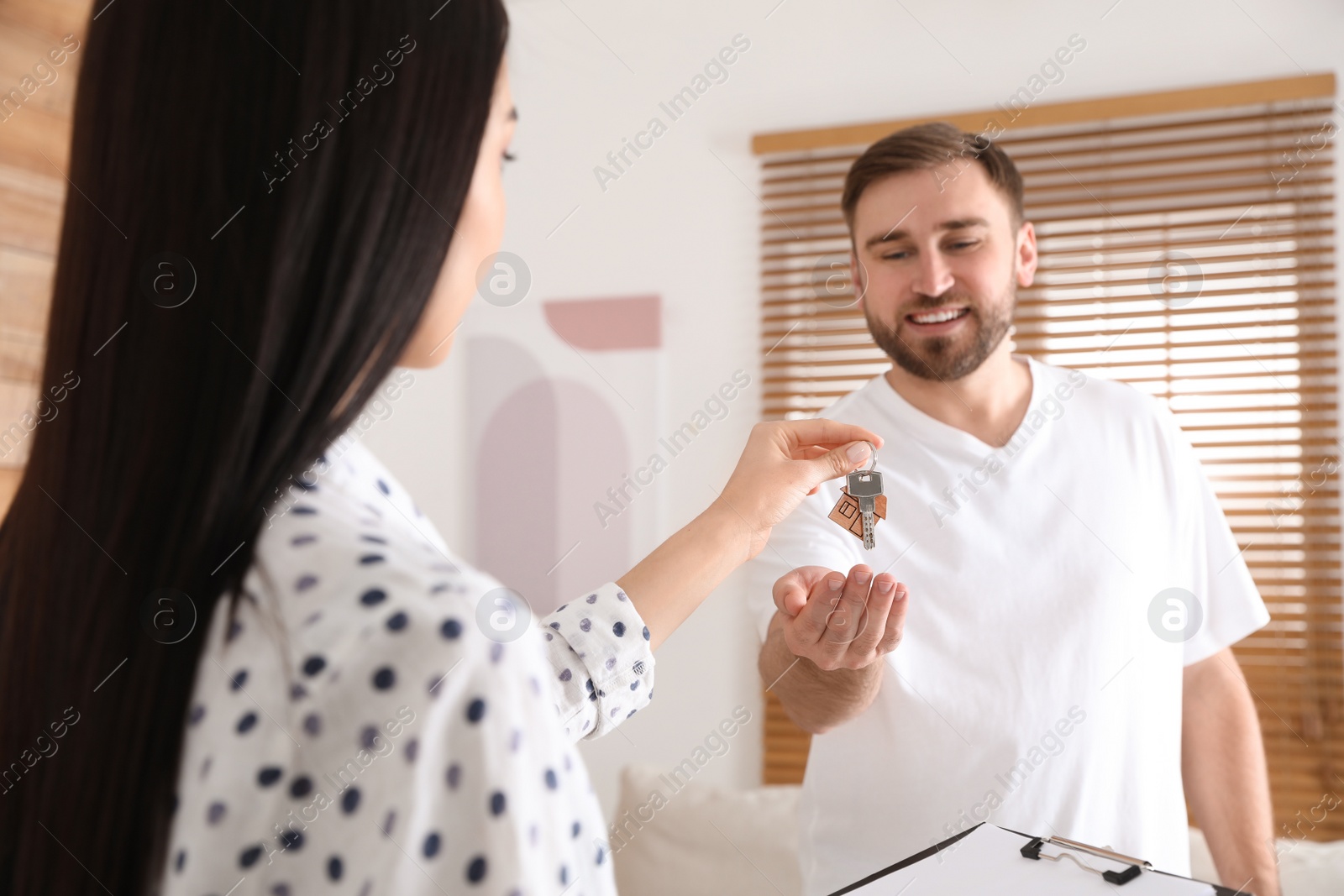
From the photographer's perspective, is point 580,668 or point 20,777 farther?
point 580,668

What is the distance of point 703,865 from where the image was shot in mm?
1729

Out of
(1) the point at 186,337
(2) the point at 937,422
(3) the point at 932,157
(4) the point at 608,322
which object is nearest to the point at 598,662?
(1) the point at 186,337

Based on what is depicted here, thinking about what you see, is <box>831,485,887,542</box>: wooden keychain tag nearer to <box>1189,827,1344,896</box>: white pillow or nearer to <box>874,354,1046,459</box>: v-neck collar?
<box>874,354,1046,459</box>: v-neck collar

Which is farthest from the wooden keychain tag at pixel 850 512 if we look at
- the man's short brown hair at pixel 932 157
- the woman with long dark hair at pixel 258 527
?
the woman with long dark hair at pixel 258 527

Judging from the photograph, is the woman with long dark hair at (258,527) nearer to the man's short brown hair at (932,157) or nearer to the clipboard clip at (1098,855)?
the clipboard clip at (1098,855)

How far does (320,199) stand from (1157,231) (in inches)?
87.7

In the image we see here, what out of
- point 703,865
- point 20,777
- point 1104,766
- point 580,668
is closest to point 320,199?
point 20,777

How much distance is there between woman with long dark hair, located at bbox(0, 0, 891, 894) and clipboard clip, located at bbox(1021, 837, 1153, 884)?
451mm

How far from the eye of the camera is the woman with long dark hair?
0.37 m

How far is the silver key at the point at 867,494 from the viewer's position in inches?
41.6

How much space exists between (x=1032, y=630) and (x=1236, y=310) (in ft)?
4.59

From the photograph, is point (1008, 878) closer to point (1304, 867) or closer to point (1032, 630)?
point (1032, 630)

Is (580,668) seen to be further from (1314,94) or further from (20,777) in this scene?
(1314,94)

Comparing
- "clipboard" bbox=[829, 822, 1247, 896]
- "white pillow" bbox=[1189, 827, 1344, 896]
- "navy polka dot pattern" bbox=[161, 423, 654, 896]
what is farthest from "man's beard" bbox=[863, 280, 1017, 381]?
"navy polka dot pattern" bbox=[161, 423, 654, 896]
